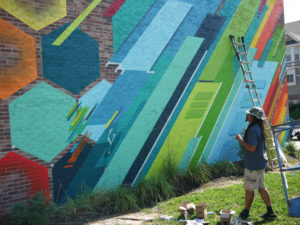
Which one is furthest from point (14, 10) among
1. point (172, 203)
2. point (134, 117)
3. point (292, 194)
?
point (292, 194)

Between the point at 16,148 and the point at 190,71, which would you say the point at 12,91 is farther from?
the point at 190,71

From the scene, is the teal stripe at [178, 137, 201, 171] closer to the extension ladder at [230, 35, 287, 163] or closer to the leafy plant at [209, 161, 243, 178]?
the leafy plant at [209, 161, 243, 178]

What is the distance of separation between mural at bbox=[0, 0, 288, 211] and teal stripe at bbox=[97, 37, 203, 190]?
0.09 ft

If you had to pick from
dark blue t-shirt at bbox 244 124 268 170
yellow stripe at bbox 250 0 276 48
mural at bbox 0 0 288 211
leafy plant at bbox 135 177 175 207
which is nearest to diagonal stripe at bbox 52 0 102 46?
mural at bbox 0 0 288 211

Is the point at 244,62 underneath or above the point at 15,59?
above

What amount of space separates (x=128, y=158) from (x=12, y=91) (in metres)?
3.14

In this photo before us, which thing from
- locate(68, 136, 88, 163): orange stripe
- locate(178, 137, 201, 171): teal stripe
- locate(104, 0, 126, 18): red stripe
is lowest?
locate(178, 137, 201, 171): teal stripe

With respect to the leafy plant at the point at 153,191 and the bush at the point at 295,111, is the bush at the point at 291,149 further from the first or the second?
the bush at the point at 295,111

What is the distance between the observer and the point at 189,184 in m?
8.14

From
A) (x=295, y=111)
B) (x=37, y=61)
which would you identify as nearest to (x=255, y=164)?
(x=37, y=61)

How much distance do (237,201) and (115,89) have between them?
3711 mm

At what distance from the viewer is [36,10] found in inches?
242

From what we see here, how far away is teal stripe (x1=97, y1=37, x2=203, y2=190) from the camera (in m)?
7.30

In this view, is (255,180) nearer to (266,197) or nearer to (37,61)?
(266,197)
